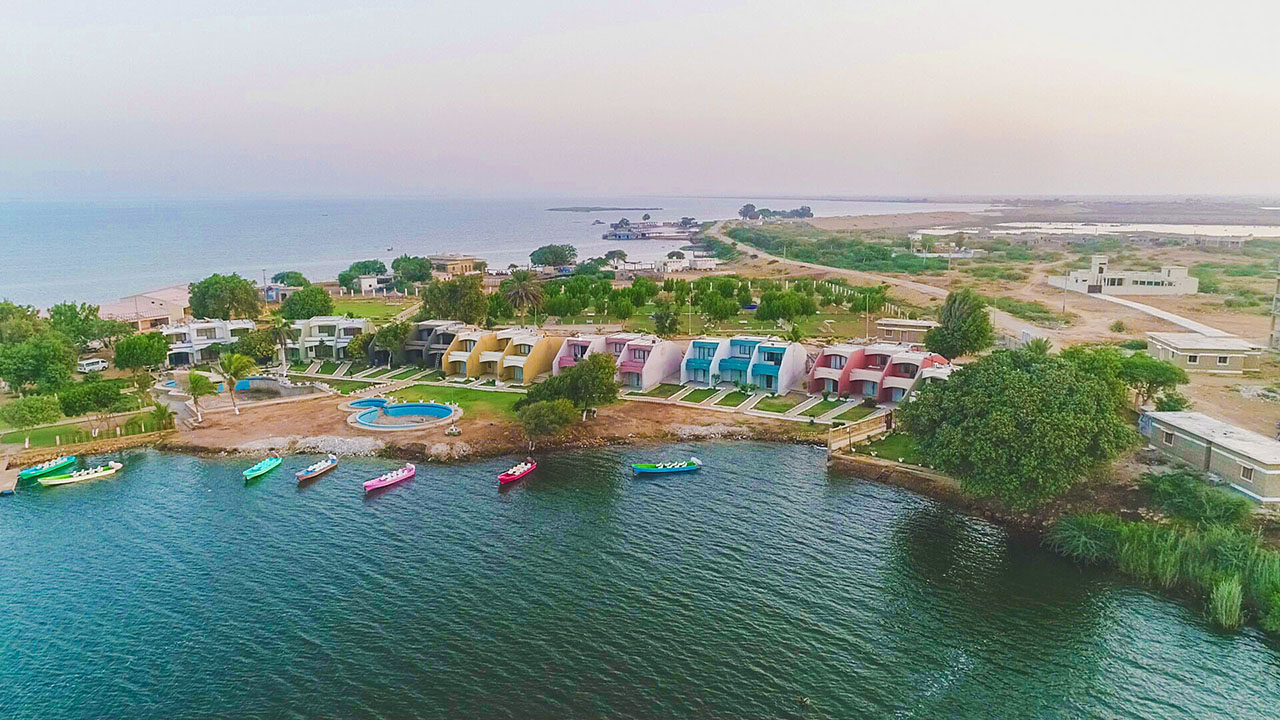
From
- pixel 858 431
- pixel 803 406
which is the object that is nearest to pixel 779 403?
pixel 803 406

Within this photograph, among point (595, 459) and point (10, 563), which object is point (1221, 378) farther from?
point (10, 563)

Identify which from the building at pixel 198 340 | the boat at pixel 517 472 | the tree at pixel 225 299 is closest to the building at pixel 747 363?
the boat at pixel 517 472

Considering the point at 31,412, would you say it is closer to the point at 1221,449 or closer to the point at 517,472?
the point at 517,472

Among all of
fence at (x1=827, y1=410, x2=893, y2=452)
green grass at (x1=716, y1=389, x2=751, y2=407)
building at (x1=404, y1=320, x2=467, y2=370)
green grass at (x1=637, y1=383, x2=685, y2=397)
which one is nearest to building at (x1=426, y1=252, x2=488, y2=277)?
building at (x1=404, y1=320, x2=467, y2=370)

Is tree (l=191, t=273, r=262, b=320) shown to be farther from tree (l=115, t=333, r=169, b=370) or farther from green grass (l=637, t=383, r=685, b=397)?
green grass (l=637, t=383, r=685, b=397)

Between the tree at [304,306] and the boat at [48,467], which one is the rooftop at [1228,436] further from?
the tree at [304,306]

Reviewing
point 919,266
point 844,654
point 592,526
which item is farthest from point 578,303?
point 919,266
